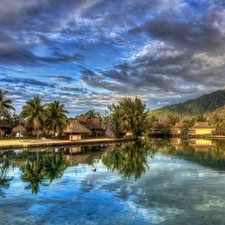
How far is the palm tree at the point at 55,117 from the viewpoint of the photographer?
169 ft

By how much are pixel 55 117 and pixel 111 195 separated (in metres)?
39.4

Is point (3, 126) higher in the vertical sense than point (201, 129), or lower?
higher

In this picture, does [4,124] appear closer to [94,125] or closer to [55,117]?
[55,117]

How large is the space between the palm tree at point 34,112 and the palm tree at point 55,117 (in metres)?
2.73

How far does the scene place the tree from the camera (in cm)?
6618

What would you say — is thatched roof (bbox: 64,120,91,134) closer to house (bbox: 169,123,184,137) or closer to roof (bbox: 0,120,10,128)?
roof (bbox: 0,120,10,128)

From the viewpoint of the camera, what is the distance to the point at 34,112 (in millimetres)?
48594

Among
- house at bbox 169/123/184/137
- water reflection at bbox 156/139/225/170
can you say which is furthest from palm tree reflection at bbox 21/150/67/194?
house at bbox 169/123/184/137

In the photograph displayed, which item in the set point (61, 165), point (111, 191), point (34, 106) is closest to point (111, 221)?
point (111, 191)

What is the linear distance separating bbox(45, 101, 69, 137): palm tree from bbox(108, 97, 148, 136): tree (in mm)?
14453

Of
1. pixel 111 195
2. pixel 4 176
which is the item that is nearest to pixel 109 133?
pixel 4 176

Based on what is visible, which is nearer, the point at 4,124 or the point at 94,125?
the point at 4,124

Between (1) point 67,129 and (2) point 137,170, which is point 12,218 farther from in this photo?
(1) point 67,129

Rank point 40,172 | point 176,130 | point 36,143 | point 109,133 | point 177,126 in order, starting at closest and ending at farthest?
1. point 40,172
2. point 36,143
3. point 109,133
4. point 177,126
5. point 176,130
